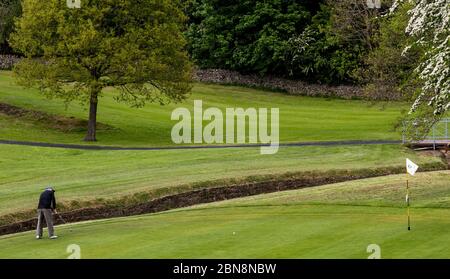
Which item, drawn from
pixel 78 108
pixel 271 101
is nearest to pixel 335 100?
pixel 271 101

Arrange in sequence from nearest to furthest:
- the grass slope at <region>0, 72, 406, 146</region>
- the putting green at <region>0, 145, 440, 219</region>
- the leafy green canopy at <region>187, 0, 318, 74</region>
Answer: the putting green at <region>0, 145, 440, 219</region> → the grass slope at <region>0, 72, 406, 146</region> → the leafy green canopy at <region>187, 0, 318, 74</region>

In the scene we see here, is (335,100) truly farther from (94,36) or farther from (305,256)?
(305,256)

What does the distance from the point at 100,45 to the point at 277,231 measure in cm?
3903

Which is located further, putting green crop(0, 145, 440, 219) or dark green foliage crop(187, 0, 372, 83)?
dark green foliage crop(187, 0, 372, 83)

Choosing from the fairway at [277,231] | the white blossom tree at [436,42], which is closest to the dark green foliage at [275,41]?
the fairway at [277,231]

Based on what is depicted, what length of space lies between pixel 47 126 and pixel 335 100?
36174 millimetres

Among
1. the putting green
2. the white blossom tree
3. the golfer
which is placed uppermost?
the white blossom tree

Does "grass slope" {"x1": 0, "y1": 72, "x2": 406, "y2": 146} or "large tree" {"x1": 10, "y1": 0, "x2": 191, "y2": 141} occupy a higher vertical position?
"large tree" {"x1": 10, "y1": 0, "x2": 191, "y2": 141}

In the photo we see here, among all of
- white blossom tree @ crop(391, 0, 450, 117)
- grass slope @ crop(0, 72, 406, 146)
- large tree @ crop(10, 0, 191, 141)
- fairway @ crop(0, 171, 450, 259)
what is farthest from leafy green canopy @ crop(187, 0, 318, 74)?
white blossom tree @ crop(391, 0, 450, 117)

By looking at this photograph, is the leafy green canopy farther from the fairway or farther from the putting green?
the fairway

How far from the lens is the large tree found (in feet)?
211

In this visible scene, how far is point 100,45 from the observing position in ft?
211

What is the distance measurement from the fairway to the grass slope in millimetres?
28489

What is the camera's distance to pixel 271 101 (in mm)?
94125
